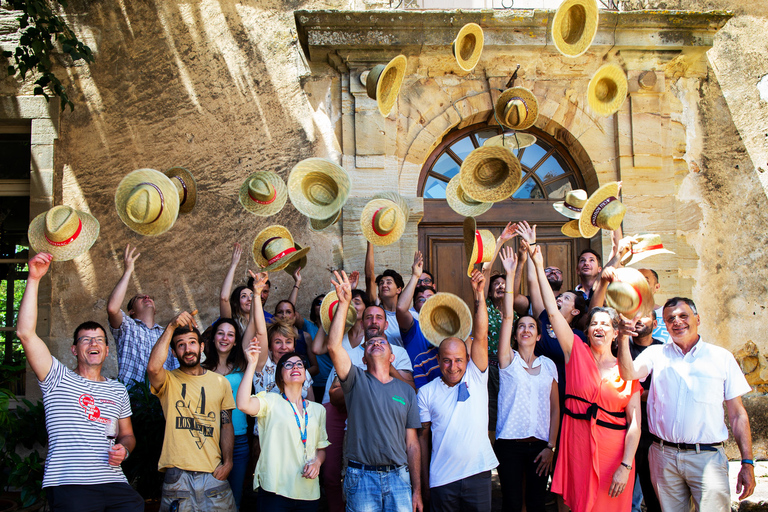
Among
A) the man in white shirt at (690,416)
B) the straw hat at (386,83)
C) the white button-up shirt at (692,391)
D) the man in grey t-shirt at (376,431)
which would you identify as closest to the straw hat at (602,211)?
the man in white shirt at (690,416)

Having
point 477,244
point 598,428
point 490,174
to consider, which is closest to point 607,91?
point 490,174

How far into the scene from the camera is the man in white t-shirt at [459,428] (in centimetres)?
342

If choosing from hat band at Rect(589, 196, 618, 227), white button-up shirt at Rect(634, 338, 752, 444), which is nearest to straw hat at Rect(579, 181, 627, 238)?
hat band at Rect(589, 196, 618, 227)

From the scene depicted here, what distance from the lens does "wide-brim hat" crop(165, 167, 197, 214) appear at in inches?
177

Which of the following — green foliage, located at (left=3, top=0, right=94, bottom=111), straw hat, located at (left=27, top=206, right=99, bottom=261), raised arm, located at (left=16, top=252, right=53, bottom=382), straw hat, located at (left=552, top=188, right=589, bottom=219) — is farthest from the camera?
green foliage, located at (left=3, top=0, right=94, bottom=111)

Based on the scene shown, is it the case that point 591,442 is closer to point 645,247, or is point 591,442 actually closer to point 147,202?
point 645,247

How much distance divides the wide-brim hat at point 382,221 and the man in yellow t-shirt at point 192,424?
1.55 metres

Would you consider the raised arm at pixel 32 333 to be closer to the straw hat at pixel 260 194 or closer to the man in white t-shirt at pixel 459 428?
the straw hat at pixel 260 194

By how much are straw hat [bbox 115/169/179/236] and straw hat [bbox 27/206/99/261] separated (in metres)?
0.29

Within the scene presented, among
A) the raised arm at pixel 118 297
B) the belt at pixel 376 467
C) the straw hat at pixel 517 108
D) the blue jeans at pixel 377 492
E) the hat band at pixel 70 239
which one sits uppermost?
the straw hat at pixel 517 108

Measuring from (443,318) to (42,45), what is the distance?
164 inches

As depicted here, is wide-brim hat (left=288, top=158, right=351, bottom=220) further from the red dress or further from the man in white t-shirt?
the red dress

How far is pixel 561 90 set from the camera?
5980mm

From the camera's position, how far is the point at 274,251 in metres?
4.45
